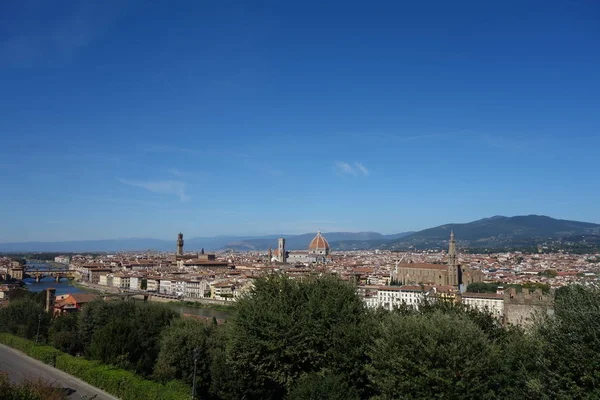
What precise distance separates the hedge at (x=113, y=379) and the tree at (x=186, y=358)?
1.01 m

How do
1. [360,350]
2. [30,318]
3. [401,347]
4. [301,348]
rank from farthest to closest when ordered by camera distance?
[30,318] < [301,348] < [360,350] < [401,347]

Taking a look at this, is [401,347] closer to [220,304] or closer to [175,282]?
[220,304]

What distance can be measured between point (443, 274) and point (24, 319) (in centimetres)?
5123

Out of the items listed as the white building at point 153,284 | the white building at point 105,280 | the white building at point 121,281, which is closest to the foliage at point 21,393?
the white building at point 153,284

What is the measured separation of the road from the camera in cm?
1419

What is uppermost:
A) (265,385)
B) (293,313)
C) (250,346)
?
(293,313)

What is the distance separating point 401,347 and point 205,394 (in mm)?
7694

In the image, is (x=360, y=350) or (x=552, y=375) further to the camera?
(x=360, y=350)

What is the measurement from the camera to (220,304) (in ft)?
180

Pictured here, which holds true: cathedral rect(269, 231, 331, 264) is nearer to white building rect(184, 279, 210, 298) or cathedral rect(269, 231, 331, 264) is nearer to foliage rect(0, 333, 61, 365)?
white building rect(184, 279, 210, 298)

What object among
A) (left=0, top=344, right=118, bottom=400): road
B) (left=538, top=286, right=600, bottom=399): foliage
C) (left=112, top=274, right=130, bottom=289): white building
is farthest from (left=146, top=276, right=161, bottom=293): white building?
(left=538, top=286, right=600, bottom=399): foliage

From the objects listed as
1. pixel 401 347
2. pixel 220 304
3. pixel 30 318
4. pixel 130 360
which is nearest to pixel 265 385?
pixel 401 347

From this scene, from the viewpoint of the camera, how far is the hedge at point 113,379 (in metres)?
12.6

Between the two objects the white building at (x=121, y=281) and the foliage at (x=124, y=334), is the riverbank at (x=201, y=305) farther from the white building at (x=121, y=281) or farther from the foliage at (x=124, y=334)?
the foliage at (x=124, y=334)
